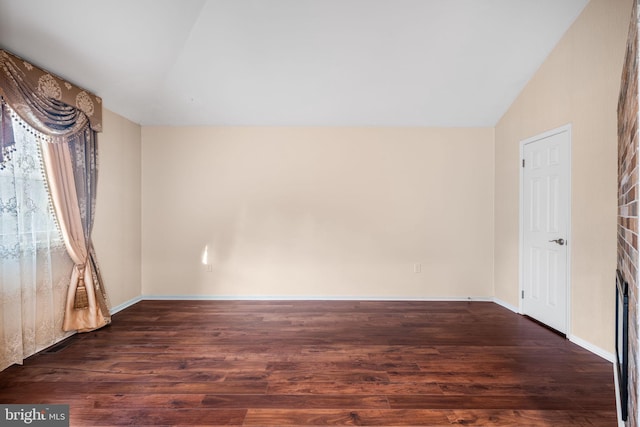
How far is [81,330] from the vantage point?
9.93 ft

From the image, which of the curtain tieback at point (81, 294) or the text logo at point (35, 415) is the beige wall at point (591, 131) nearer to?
the text logo at point (35, 415)

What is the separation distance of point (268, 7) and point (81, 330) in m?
3.68

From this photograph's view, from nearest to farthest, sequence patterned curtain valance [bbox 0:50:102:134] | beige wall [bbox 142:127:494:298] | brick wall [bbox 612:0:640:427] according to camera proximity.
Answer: brick wall [bbox 612:0:640:427] < patterned curtain valance [bbox 0:50:102:134] < beige wall [bbox 142:127:494:298]

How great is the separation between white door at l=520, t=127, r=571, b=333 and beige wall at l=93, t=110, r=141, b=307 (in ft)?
16.5

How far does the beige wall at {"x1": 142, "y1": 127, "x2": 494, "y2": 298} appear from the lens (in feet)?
13.6

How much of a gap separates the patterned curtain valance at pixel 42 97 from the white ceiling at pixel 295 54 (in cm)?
13

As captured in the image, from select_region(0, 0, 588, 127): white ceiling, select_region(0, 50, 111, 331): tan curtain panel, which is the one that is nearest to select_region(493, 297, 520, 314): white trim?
select_region(0, 0, 588, 127): white ceiling

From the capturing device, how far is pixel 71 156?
2.91m

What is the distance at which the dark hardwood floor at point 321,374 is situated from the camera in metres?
1.87

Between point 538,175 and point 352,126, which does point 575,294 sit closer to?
point 538,175

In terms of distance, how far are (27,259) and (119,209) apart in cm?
137

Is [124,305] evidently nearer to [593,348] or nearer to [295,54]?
[295,54]

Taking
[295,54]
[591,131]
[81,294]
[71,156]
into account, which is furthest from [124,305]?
[591,131]

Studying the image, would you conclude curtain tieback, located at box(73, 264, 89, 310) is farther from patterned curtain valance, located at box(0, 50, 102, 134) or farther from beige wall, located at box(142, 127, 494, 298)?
patterned curtain valance, located at box(0, 50, 102, 134)
